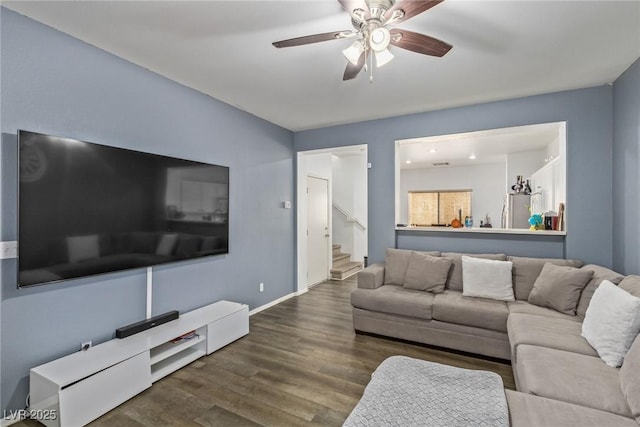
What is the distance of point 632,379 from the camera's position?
1413mm

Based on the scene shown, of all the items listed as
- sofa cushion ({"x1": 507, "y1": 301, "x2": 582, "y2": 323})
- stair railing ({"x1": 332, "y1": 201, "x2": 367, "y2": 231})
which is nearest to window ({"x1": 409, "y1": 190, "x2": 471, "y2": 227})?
stair railing ({"x1": 332, "y1": 201, "x2": 367, "y2": 231})

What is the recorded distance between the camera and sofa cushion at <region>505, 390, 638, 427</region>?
49.4 inches

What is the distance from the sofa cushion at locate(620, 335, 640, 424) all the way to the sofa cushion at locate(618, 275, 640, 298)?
21.0 inches

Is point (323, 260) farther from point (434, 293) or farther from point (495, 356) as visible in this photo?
point (495, 356)

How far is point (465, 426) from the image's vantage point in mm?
1231

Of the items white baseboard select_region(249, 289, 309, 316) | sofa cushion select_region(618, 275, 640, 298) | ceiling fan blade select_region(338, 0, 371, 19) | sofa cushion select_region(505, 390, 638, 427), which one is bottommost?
white baseboard select_region(249, 289, 309, 316)

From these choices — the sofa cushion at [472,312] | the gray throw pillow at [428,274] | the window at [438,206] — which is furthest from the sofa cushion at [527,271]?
the window at [438,206]

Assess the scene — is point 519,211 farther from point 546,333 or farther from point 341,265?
point 341,265

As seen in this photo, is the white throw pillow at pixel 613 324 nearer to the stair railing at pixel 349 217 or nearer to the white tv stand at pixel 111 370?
the white tv stand at pixel 111 370

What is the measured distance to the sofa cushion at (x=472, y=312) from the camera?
8.96 ft

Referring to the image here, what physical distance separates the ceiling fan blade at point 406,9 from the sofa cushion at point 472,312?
98.0 inches

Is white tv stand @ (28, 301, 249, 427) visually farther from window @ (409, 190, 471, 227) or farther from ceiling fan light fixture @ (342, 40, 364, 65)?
window @ (409, 190, 471, 227)

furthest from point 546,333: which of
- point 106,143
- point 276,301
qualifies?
point 106,143

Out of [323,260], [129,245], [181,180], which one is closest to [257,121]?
[181,180]
